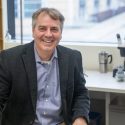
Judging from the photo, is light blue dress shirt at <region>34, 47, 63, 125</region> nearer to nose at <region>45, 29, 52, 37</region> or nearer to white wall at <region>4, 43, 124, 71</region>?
nose at <region>45, 29, 52, 37</region>

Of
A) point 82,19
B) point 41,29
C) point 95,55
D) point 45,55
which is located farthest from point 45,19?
point 82,19

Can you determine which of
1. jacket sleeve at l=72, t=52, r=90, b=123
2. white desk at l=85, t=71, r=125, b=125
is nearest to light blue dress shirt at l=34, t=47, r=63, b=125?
jacket sleeve at l=72, t=52, r=90, b=123

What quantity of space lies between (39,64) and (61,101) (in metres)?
0.26

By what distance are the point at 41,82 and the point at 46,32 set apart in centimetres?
31

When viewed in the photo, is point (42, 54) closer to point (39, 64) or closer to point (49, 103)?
point (39, 64)

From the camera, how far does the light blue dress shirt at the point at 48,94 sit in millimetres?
1880

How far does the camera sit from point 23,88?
6.06ft

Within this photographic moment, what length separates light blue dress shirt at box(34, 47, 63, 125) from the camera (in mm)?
1880

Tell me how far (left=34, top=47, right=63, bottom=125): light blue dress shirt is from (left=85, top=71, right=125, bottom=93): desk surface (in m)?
0.64

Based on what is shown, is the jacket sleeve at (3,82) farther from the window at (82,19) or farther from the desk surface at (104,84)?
the window at (82,19)

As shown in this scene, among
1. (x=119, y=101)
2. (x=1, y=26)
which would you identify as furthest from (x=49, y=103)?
(x=1, y=26)

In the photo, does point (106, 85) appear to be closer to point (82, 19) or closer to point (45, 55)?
point (45, 55)

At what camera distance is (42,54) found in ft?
6.26

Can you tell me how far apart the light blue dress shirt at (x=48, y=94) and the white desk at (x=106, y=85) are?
642 millimetres
